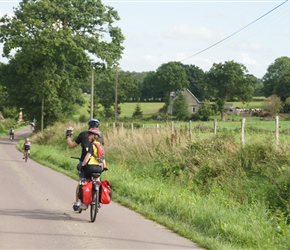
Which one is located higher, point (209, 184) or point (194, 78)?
point (194, 78)

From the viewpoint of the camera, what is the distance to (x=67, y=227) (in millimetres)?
10047

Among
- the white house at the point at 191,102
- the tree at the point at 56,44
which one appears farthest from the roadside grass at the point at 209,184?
the white house at the point at 191,102

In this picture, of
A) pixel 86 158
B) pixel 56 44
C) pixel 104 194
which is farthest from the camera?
pixel 56 44

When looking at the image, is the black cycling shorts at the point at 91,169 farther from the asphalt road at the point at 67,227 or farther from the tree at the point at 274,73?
the tree at the point at 274,73

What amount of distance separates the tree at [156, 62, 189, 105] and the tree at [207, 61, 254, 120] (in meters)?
7.81

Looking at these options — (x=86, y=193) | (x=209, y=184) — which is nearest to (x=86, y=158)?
(x=86, y=193)

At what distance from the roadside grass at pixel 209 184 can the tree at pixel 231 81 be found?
86.8 metres

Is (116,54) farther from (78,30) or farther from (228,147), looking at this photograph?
(228,147)

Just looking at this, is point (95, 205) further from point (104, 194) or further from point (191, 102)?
point (191, 102)

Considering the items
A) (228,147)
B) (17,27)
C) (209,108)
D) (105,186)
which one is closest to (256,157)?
(228,147)

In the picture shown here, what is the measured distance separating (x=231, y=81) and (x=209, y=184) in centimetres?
9431

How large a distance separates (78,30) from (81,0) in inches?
122

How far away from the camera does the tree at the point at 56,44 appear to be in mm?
53875

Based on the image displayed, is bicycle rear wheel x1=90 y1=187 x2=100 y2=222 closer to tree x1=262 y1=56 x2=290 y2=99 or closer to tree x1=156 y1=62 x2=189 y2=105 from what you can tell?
tree x1=156 y1=62 x2=189 y2=105
